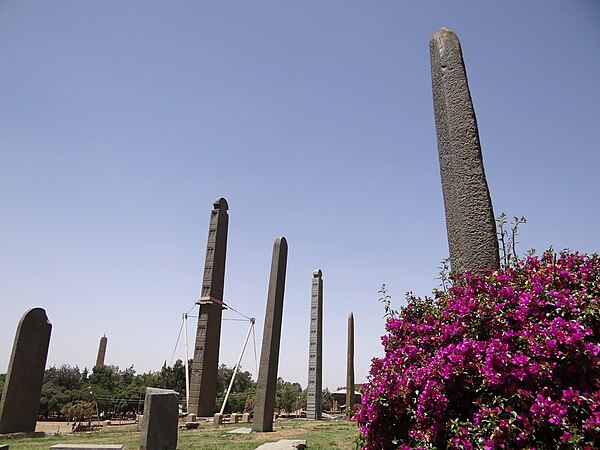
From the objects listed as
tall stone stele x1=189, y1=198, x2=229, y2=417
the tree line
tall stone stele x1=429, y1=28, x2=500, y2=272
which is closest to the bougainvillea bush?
tall stone stele x1=429, y1=28, x2=500, y2=272

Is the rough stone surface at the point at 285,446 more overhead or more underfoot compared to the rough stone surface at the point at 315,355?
more underfoot

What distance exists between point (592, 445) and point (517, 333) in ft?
2.60

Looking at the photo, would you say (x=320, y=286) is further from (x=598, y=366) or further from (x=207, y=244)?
(x=598, y=366)

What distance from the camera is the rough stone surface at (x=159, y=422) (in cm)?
640

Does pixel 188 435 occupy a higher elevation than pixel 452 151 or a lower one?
lower

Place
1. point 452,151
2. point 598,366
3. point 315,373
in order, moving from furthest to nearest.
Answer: point 315,373 < point 452,151 < point 598,366

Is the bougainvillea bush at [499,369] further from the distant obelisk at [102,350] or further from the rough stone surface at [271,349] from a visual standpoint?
the distant obelisk at [102,350]

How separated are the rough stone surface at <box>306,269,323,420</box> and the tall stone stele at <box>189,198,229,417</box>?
418 cm

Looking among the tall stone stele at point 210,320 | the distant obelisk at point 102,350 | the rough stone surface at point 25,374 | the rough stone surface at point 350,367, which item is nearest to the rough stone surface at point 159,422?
the rough stone surface at point 25,374

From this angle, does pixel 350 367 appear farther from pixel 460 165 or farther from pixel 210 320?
pixel 460 165

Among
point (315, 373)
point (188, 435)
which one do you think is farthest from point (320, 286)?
A: point (188, 435)

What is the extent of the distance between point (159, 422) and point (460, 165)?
5701 mm

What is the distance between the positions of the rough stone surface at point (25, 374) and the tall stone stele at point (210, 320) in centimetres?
471

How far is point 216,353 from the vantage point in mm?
14734
